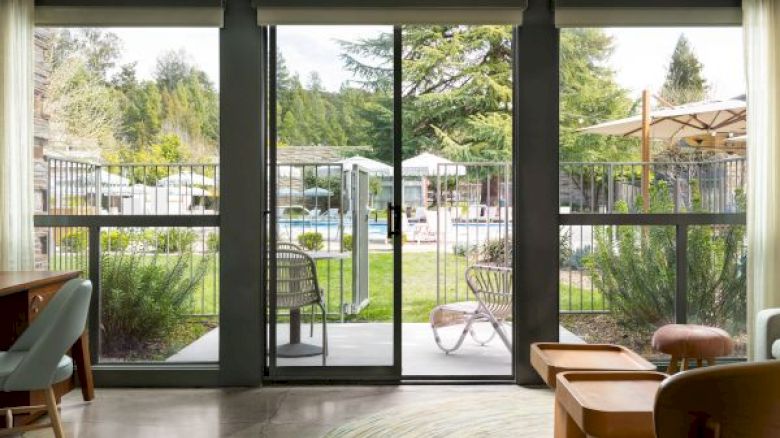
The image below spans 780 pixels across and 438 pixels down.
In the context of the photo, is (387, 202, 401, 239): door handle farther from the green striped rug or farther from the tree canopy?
the tree canopy

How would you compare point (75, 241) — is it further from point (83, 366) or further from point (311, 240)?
point (311, 240)

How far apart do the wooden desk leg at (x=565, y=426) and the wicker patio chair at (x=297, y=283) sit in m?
1.96

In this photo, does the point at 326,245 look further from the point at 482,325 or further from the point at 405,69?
the point at 405,69

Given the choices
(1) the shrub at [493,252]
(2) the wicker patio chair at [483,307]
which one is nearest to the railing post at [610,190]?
(2) the wicker patio chair at [483,307]

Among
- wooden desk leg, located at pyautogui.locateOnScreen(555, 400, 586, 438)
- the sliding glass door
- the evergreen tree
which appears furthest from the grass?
wooden desk leg, located at pyautogui.locateOnScreen(555, 400, 586, 438)

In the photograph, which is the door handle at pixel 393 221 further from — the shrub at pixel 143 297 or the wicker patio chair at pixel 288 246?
the shrub at pixel 143 297

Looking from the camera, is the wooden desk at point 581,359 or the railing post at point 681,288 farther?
the railing post at point 681,288

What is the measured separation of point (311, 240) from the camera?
15.4ft

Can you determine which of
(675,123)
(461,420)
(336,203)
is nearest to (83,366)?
(336,203)

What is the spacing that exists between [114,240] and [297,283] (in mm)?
1223

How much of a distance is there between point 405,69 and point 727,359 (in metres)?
5.02

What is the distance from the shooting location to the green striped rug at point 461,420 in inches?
141

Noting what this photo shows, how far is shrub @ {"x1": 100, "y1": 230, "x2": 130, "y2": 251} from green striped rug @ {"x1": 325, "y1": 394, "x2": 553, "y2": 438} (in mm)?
1985

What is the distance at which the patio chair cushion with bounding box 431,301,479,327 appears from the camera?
5750 millimetres
